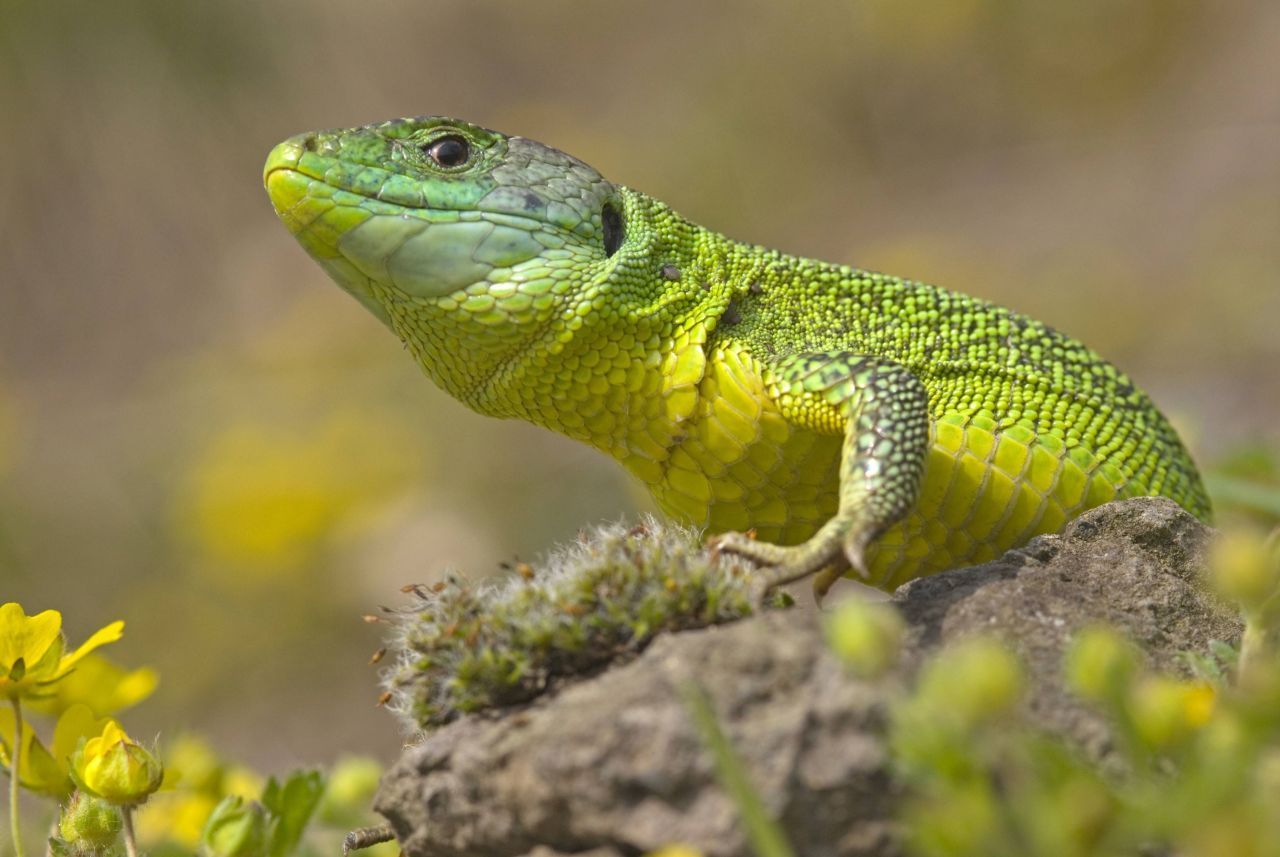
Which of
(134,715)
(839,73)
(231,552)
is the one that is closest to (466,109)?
(839,73)

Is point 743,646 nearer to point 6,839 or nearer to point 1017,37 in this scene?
point 6,839

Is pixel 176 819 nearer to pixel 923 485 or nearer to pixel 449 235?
pixel 449 235

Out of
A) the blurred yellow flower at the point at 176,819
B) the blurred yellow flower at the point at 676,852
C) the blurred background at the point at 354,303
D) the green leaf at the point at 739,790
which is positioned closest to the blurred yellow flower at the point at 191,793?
the blurred yellow flower at the point at 176,819

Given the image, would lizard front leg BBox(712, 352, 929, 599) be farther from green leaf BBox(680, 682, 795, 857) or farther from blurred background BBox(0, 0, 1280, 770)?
blurred background BBox(0, 0, 1280, 770)

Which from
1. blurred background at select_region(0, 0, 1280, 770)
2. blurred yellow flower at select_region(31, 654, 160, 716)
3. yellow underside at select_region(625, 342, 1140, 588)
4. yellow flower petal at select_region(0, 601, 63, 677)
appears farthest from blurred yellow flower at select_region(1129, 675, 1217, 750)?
blurred background at select_region(0, 0, 1280, 770)

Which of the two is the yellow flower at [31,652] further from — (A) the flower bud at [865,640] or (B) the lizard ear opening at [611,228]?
(A) the flower bud at [865,640]

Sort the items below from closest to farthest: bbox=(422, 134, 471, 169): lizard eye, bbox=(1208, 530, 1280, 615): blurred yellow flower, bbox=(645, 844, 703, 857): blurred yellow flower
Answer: bbox=(1208, 530, 1280, 615): blurred yellow flower → bbox=(645, 844, 703, 857): blurred yellow flower → bbox=(422, 134, 471, 169): lizard eye

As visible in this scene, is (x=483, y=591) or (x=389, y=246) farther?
(x=389, y=246)

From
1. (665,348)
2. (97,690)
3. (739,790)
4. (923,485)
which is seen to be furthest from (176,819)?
(739,790)
